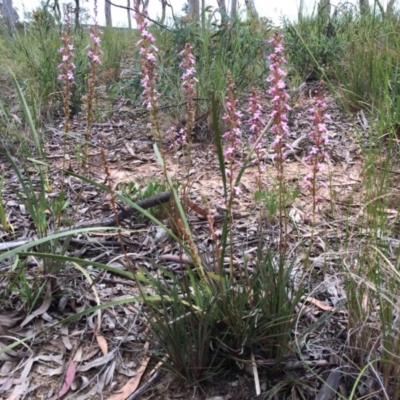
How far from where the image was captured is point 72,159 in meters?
3.29

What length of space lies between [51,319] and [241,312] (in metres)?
0.77

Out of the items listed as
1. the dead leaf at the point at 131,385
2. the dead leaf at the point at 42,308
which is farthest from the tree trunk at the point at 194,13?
the dead leaf at the point at 131,385

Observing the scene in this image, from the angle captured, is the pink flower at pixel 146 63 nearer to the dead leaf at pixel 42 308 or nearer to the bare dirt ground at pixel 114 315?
the bare dirt ground at pixel 114 315

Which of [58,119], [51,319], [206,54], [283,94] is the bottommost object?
[51,319]

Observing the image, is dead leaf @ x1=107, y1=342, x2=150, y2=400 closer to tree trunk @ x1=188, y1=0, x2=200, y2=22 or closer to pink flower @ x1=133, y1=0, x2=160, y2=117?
pink flower @ x1=133, y1=0, x2=160, y2=117

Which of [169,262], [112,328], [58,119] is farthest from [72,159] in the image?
[112,328]

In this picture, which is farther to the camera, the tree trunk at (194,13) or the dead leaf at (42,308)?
the tree trunk at (194,13)

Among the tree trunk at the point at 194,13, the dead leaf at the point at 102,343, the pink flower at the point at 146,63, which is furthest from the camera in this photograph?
the tree trunk at the point at 194,13

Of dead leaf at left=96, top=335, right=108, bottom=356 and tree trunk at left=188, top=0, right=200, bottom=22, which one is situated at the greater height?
tree trunk at left=188, top=0, right=200, bottom=22

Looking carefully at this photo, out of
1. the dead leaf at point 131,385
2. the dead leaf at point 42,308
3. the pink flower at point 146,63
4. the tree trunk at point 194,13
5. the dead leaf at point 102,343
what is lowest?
the dead leaf at point 131,385

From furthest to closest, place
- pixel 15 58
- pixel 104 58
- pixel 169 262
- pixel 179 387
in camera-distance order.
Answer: pixel 104 58, pixel 15 58, pixel 169 262, pixel 179 387

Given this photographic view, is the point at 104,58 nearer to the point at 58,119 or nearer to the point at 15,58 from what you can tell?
the point at 15,58

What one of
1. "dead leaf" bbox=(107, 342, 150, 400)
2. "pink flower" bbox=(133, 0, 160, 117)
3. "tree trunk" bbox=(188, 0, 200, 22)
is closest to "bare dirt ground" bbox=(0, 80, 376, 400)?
"dead leaf" bbox=(107, 342, 150, 400)

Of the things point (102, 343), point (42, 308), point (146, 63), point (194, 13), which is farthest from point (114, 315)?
point (194, 13)
